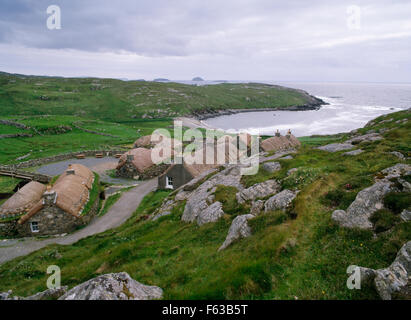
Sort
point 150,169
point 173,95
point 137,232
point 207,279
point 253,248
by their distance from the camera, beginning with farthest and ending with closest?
point 173,95 → point 150,169 → point 137,232 → point 253,248 → point 207,279

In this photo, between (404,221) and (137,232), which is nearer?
(404,221)

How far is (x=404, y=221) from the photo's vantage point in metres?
11.0

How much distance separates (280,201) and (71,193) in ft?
92.4

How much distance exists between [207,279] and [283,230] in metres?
4.40

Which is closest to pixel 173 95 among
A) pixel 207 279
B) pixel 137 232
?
pixel 137 232

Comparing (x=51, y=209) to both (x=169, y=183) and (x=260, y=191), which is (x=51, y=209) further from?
(x=260, y=191)

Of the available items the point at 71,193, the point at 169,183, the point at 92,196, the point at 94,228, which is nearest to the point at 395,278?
the point at 94,228

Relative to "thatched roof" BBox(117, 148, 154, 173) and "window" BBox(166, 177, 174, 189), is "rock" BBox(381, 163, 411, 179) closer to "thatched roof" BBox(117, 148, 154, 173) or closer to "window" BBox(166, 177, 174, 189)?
"window" BBox(166, 177, 174, 189)

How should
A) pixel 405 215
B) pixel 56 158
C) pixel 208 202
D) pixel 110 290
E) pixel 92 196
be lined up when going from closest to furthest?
1. pixel 110 290
2. pixel 405 215
3. pixel 208 202
4. pixel 92 196
5. pixel 56 158

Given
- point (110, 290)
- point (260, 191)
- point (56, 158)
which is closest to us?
point (110, 290)

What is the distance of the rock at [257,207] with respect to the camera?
1661 cm

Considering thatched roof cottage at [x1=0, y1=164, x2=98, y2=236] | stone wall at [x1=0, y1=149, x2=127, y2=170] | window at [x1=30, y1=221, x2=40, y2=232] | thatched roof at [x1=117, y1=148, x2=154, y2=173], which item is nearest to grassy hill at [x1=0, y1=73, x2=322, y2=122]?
stone wall at [x1=0, y1=149, x2=127, y2=170]

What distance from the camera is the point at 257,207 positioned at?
16922 millimetres
